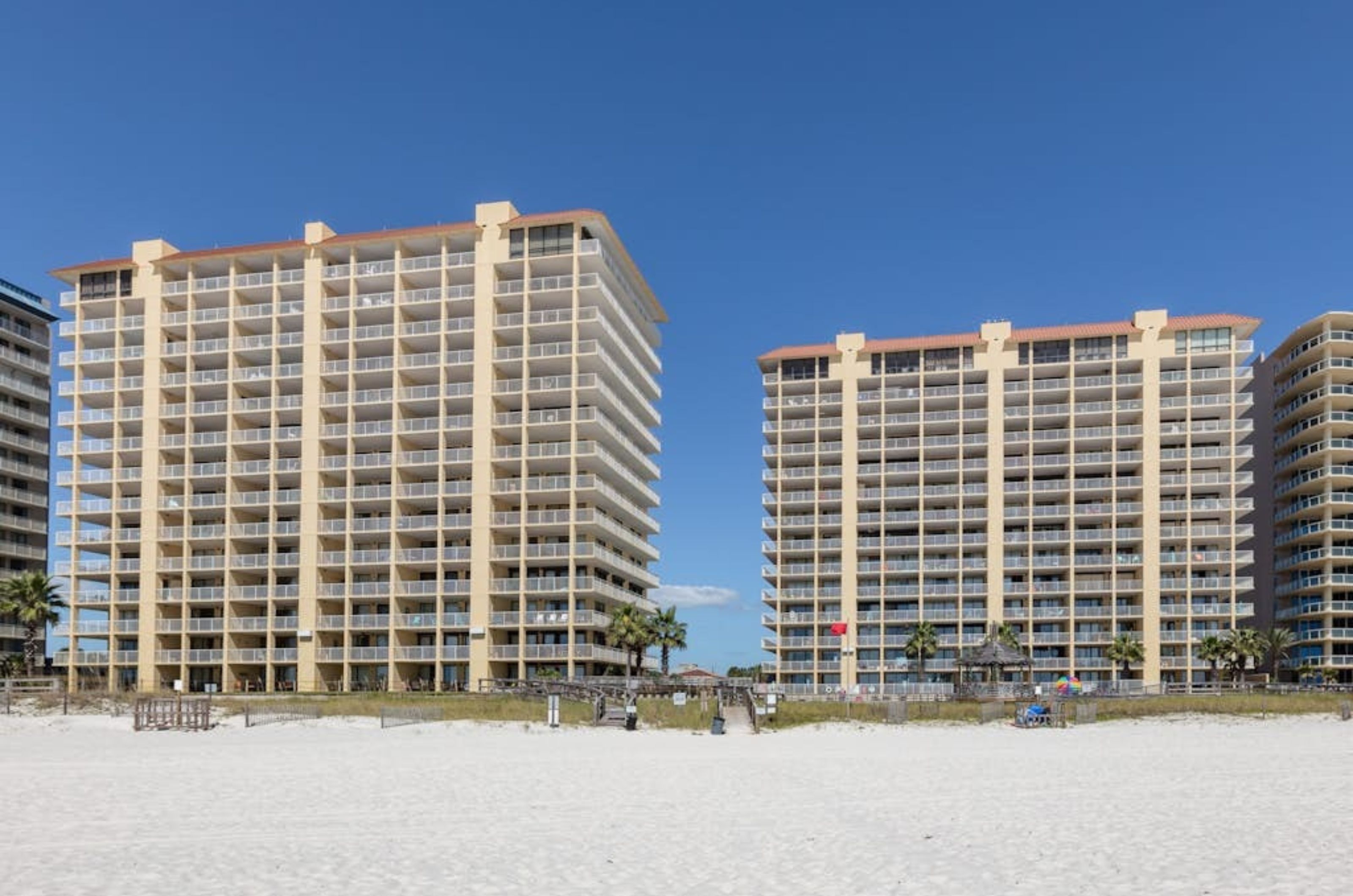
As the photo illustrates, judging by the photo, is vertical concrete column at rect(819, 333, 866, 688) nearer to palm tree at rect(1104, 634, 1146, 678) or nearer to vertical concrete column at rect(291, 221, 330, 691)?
Result: palm tree at rect(1104, 634, 1146, 678)

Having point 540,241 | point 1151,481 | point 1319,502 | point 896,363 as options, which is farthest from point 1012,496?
point 540,241

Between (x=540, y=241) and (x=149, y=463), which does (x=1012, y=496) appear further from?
(x=149, y=463)

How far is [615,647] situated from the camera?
90.4 meters

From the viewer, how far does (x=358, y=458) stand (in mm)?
92062

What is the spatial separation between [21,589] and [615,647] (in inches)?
1589

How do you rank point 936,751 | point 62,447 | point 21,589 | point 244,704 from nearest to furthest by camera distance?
point 936,751
point 244,704
point 21,589
point 62,447

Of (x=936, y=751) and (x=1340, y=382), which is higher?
(x=1340, y=382)

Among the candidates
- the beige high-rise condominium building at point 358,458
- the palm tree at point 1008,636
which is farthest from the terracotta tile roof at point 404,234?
the palm tree at point 1008,636

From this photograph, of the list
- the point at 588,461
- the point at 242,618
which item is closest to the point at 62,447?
the point at 242,618

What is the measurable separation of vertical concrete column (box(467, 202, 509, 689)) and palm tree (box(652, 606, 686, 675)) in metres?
10.7

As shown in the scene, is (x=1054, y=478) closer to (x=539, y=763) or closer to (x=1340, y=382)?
(x=1340, y=382)

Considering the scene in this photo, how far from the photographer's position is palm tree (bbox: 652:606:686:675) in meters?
86.6

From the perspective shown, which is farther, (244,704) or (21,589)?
(21,589)

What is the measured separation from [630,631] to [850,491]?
33110 mm
